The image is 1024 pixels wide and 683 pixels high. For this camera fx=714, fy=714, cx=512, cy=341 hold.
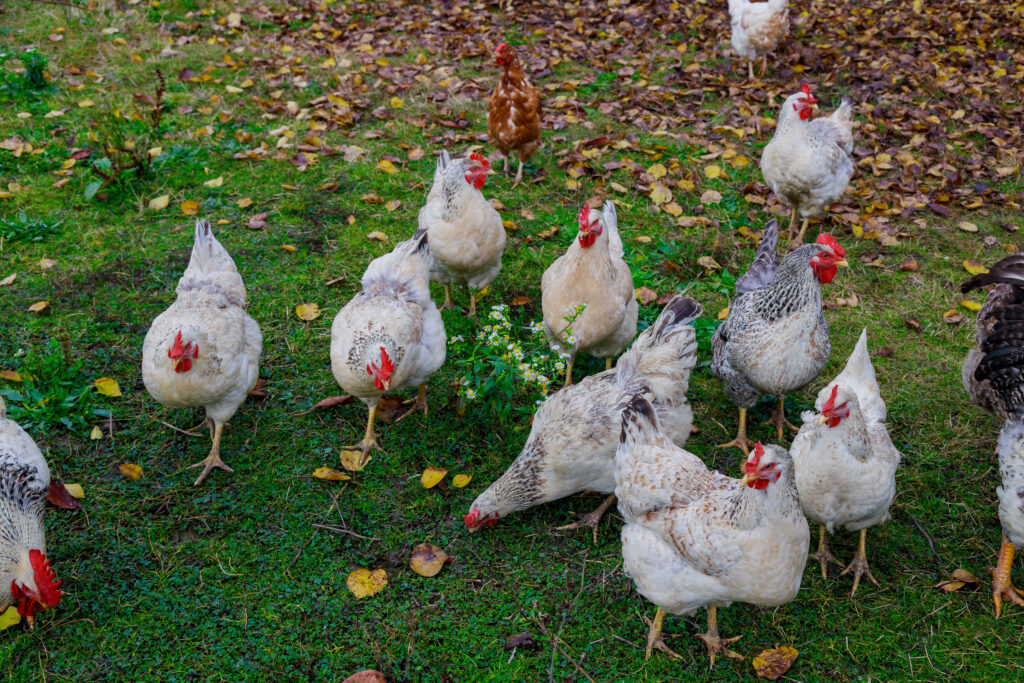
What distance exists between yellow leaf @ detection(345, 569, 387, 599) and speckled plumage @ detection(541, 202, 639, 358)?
1.55m

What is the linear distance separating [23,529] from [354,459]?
1.54 m

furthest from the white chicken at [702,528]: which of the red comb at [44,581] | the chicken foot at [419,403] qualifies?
the red comb at [44,581]

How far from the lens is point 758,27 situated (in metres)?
7.76

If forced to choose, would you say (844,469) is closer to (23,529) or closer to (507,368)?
(507,368)

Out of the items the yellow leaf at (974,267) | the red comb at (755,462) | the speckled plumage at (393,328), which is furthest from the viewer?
the yellow leaf at (974,267)

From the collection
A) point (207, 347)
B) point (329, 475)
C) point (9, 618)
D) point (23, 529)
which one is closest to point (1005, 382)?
point (329, 475)

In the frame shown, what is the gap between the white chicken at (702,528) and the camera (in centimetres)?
273

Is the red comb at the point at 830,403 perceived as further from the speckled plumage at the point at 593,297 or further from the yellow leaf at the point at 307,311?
the yellow leaf at the point at 307,311

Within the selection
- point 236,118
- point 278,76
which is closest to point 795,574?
point 236,118

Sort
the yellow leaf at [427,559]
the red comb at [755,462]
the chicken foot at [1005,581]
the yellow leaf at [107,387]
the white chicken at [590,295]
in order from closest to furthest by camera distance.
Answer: the red comb at [755,462]
the chicken foot at [1005,581]
the yellow leaf at [427,559]
the white chicken at [590,295]
the yellow leaf at [107,387]

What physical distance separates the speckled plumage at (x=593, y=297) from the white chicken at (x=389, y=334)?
71 centimetres

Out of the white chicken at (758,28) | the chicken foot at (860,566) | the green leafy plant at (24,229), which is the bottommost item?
the chicken foot at (860,566)

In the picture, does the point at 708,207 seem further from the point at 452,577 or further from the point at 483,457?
the point at 452,577

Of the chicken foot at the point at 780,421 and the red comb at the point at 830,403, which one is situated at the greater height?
the red comb at the point at 830,403
